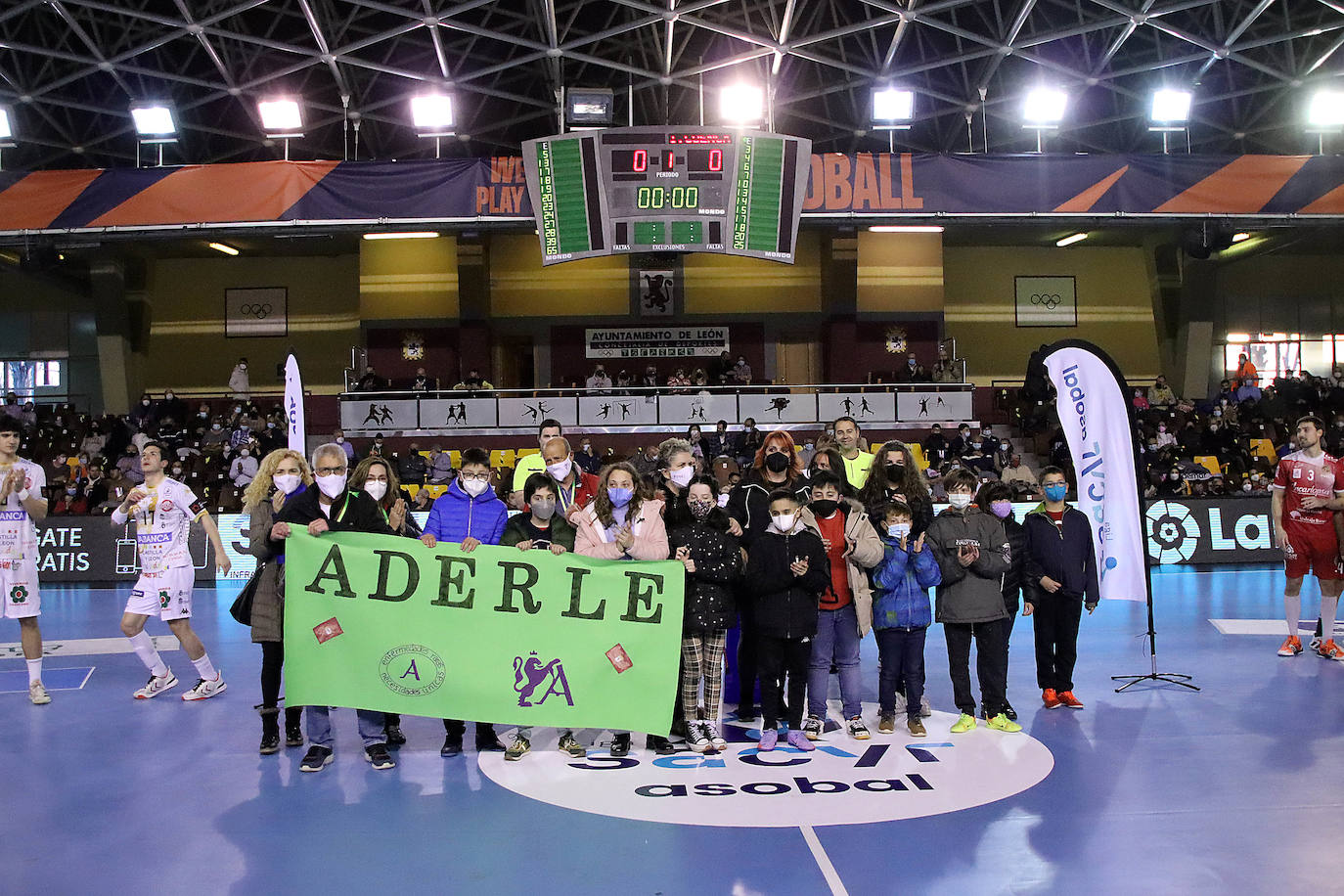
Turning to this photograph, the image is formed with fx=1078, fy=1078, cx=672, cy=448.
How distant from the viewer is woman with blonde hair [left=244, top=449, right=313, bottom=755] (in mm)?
6445

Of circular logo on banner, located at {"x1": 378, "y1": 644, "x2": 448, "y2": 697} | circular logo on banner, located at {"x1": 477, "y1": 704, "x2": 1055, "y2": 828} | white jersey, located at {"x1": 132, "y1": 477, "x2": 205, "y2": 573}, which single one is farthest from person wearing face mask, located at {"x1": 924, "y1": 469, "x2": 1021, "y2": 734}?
white jersey, located at {"x1": 132, "y1": 477, "x2": 205, "y2": 573}

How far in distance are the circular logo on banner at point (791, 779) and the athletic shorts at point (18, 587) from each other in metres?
3.99

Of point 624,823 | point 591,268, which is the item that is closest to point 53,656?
point 624,823

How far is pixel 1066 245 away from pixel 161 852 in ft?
103

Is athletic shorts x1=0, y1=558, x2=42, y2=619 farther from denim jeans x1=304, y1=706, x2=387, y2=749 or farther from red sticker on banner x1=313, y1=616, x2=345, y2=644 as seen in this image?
denim jeans x1=304, y1=706, x2=387, y2=749

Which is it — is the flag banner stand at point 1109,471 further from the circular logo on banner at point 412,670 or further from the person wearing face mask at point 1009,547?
the circular logo on banner at point 412,670

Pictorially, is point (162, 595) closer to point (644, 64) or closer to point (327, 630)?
point (327, 630)

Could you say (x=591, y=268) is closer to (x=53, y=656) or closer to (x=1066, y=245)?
(x=1066, y=245)

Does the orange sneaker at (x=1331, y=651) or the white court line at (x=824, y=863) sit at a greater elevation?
the white court line at (x=824, y=863)

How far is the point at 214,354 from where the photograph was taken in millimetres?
31656

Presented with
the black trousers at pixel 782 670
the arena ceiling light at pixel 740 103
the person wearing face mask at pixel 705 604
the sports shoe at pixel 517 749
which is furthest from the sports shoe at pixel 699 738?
the arena ceiling light at pixel 740 103

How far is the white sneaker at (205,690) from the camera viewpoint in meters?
8.13

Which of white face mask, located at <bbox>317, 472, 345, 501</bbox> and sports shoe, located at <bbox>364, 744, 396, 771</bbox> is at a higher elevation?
white face mask, located at <bbox>317, 472, 345, 501</bbox>

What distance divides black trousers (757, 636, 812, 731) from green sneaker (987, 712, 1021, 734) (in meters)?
1.30
